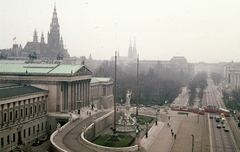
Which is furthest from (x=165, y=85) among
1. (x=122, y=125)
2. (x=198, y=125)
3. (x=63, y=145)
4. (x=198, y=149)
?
(x=63, y=145)

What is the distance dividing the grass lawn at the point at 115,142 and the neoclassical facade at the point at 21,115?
1416 centimetres

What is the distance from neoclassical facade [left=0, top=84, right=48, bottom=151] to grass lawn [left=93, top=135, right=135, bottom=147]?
46.4 ft

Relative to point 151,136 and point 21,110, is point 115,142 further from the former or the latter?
point 21,110

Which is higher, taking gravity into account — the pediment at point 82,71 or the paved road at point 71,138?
the pediment at point 82,71

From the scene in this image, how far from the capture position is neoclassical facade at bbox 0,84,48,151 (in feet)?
189

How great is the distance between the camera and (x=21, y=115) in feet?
209

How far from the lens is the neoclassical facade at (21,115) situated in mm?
57719

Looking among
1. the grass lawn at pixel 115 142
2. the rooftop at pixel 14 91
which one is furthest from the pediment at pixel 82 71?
the grass lawn at pixel 115 142

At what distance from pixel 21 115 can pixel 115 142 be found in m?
20.0

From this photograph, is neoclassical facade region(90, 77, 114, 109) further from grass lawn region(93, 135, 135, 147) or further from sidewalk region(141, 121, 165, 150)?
grass lawn region(93, 135, 135, 147)

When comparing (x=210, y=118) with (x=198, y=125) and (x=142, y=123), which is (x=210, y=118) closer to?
(x=198, y=125)

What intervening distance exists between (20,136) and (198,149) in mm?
34759

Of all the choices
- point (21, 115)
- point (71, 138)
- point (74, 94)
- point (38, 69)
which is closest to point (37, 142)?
point (21, 115)

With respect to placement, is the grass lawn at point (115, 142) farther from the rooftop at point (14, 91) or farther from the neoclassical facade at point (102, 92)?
the neoclassical facade at point (102, 92)
